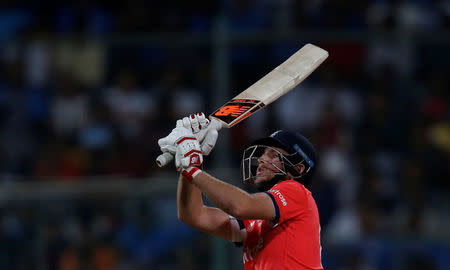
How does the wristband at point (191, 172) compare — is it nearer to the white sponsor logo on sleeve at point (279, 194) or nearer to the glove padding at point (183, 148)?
the glove padding at point (183, 148)

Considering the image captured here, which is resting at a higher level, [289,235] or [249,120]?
[289,235]

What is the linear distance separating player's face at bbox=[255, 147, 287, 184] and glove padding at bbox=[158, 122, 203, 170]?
480 mm

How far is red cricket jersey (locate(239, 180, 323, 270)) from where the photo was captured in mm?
3908

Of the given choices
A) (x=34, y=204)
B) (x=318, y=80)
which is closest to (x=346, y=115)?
(x=318, y=80)

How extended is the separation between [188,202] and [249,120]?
3543 mm

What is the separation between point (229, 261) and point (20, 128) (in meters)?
2.42

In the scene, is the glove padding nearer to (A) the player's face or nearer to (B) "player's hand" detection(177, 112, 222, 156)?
(B) "player's hand" detection(177, 112, 222, 156)

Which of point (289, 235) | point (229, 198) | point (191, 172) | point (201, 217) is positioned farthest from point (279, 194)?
point (201, 217)

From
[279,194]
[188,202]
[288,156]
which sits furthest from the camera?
[188,202]

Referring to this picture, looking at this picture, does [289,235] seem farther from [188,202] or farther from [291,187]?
[188,202]

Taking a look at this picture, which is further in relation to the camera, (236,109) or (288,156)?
(236,109)

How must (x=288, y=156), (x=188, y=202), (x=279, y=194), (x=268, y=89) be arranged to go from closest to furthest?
(x=279, y=194), (x=288, y=156), (x=188, y=202), (x=268, y=89)

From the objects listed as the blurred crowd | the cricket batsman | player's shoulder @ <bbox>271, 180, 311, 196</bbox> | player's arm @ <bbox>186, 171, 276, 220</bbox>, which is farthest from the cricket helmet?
the blurred crowd

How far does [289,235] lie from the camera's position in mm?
3947
